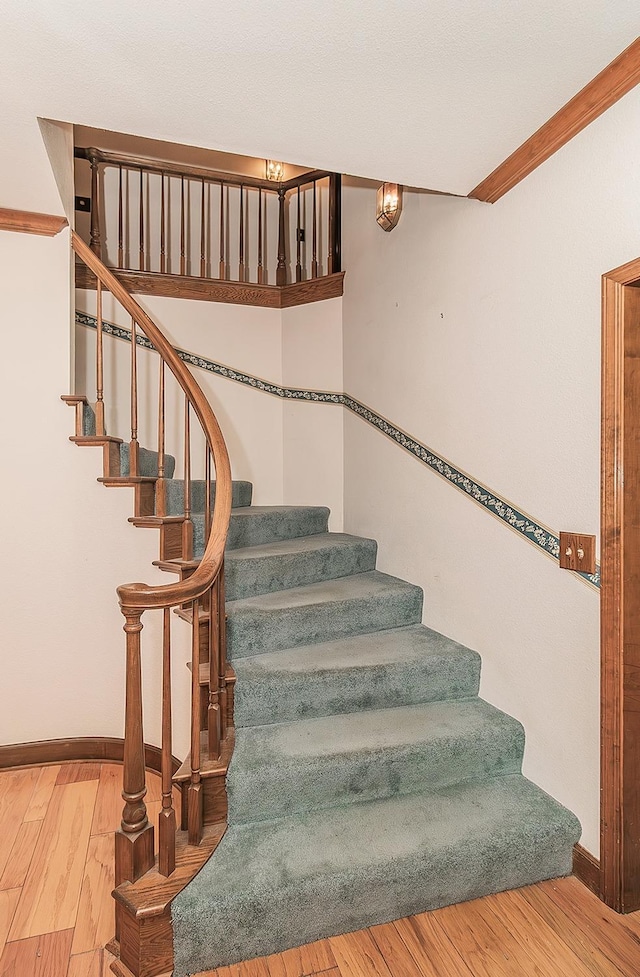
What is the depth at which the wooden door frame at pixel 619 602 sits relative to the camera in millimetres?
1730

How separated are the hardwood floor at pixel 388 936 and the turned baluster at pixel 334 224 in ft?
11.9

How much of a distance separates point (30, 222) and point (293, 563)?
2113 mm

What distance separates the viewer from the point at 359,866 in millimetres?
1690

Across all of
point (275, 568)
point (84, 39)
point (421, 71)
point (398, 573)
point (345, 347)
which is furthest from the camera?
point (345, 347)

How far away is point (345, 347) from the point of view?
395 cm

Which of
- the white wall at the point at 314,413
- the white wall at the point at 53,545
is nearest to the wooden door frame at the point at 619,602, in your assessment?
the white wall at the point at 53,545

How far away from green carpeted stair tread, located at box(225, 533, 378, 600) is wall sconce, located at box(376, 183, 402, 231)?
182 centimetres

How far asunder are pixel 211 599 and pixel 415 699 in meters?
0.99

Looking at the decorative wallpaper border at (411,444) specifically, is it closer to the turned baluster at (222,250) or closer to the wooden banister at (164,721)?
the turned baluster at (222,250)

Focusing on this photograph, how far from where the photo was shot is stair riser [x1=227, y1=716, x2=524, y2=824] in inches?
74.0

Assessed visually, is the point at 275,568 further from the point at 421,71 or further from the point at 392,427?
the point at 421,71

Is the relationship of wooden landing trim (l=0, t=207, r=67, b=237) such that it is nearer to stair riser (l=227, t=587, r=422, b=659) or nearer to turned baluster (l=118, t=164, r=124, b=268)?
turned baluster (l=118, t=164, r=124, b=268)

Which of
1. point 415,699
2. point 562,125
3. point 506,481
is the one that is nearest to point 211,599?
point 415,699

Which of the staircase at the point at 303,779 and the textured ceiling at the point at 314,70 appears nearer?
the textured ceiling at the point at 314,70
